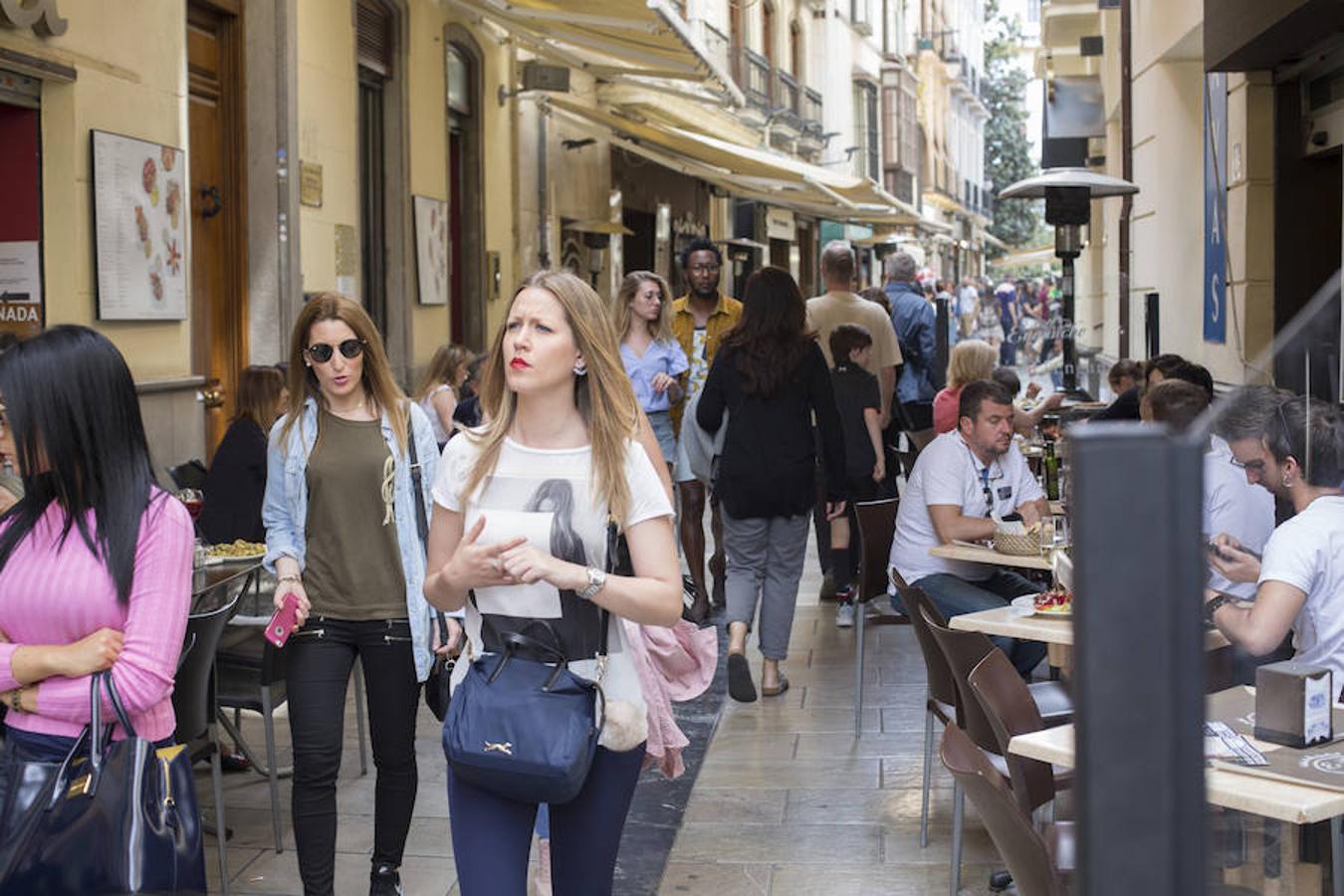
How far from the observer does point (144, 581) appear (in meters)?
3.20

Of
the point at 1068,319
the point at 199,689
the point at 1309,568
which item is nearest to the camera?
the point at 1309,568

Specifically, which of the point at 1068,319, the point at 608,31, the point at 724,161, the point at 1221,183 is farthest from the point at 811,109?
the point at 1221,183

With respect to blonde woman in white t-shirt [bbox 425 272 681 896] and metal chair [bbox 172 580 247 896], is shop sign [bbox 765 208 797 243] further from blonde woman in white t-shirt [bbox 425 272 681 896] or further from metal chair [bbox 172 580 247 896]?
blonde woman in white t-shirt [bbox 425 272 681 896]

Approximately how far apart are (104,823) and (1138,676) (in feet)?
8.01

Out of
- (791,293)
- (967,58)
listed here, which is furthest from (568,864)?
(967,58)

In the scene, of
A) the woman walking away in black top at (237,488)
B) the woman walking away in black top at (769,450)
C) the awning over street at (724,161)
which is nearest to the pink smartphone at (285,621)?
the woman walking away in black top at (237,488)

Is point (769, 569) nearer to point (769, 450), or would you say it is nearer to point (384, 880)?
point (769, 450)

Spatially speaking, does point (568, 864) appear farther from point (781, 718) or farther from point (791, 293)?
point (791, 293)

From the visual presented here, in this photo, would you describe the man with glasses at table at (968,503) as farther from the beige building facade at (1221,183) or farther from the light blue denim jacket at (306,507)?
the light blue denim jacket at (306,507)

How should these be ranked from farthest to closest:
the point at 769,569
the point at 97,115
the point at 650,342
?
the point at 650,342 → the point at 97,115 → the point at 769,569

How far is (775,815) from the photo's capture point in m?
5.80

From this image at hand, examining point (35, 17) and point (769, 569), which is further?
point (769, 569)

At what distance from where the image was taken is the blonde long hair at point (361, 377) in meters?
4.68

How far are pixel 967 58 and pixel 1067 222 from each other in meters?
54.8
